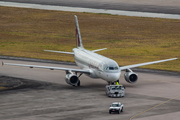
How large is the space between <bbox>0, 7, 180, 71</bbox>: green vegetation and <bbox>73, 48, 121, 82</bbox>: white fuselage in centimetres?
2008

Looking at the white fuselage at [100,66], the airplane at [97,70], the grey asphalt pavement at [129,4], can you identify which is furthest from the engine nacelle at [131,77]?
the grey asphalt pavement at [129,4]

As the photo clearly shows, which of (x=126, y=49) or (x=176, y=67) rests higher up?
(x=126, y=49)

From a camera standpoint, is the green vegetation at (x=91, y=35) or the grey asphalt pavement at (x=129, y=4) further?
the grey asphalt pavement at (x=129, y=4)

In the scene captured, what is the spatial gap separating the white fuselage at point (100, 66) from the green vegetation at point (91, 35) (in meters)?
20.1

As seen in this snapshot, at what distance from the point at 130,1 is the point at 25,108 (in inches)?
5212

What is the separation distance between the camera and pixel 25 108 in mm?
47125

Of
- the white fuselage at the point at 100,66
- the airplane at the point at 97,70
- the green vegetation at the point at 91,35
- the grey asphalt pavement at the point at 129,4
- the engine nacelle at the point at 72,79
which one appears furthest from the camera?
the grey asphalt pavement at the point at 129,4

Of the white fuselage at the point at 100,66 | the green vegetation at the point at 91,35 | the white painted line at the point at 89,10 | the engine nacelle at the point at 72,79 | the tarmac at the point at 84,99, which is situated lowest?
the tarmac at the point at 84,99

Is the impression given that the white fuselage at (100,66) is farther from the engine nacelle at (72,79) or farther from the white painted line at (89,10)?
the white painted line at (89,10)

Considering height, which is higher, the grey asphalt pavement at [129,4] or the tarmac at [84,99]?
the grey asphalt pavement at [129,4]

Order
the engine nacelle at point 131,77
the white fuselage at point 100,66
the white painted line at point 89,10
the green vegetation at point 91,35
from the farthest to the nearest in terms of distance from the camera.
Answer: the white painted line at point 89,10 → the green vegetation at point 91,35 → the engine nacelle at point 131,77 → the white fuselage at point 100,66

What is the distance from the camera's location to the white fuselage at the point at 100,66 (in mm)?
56134

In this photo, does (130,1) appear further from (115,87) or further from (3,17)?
(115,87)

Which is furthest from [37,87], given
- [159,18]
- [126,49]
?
[159,18]
